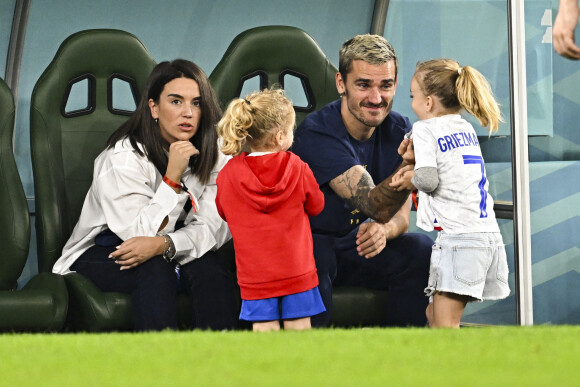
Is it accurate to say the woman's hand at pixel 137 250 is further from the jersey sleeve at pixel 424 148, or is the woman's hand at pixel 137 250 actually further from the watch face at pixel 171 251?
the jersey sleeve at pixel 424 148

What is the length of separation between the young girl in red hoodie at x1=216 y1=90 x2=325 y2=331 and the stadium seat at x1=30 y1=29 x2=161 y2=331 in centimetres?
70

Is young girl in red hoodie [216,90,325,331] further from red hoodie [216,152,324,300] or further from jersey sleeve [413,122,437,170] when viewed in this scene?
jersey sleeve [413,122,437,170]

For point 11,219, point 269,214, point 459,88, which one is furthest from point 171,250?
point 459,88

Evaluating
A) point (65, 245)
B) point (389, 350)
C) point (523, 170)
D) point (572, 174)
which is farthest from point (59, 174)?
point (389, 350)

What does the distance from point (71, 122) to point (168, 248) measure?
743 mm

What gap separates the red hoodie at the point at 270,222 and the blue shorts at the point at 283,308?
2 cm

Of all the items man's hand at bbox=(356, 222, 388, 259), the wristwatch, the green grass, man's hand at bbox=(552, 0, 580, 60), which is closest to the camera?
the green grass

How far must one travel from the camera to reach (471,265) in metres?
2.83

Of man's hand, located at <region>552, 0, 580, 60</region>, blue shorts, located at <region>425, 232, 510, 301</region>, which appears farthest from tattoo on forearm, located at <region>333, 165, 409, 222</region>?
man's hand, located at <region>552, 0, 580, 60</region>

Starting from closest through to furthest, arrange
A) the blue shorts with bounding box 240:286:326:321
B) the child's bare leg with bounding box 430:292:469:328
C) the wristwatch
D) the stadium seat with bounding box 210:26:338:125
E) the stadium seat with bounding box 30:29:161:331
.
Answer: the blue shorts with bounding box 240:286:326:321
the child's bare leg with bounding box 430:292:469:328
the wristwatch
the stadium seat with bounding box 30:29:161:331
the stadium seat with bounding box 210:26:338:125

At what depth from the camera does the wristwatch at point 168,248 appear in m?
3.04

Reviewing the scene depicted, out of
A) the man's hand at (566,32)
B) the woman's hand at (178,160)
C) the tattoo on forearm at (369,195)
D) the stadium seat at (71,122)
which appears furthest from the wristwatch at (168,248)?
the man's hand at (566,32)

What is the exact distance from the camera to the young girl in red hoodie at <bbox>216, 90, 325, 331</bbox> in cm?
281

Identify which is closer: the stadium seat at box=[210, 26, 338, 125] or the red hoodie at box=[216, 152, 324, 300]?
the red hoodie at box=[216, 152, 324, 300]
